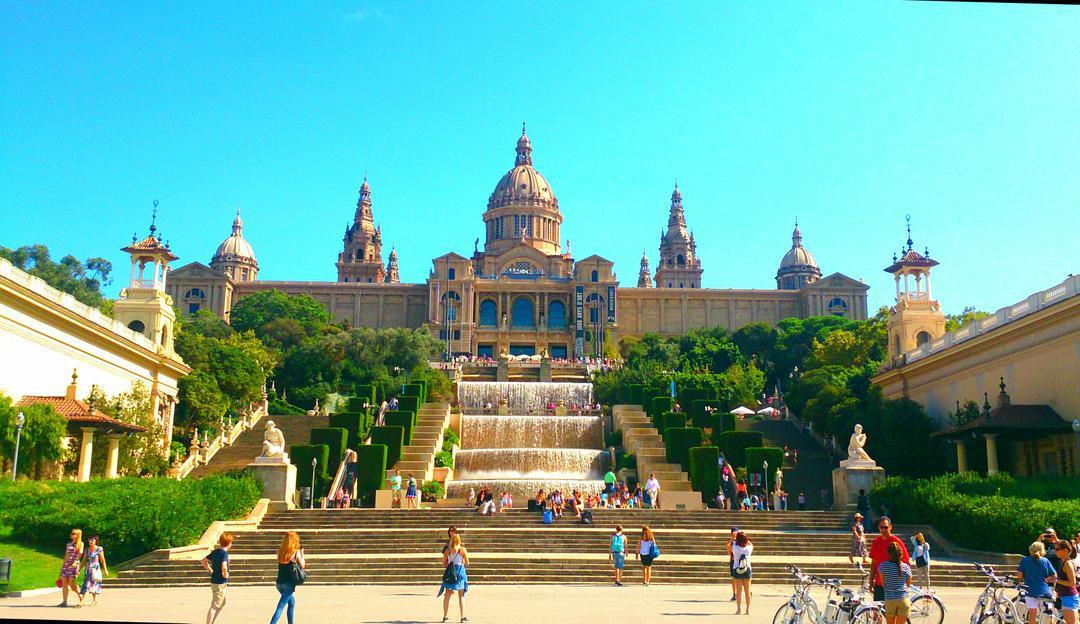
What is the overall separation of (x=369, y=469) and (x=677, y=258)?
114 m

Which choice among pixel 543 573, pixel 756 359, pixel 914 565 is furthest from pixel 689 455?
pixel 756 359

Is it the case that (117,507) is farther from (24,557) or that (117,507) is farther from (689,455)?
(689,455)

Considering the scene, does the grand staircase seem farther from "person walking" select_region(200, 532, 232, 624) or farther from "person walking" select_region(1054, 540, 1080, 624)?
"person walking" select_region(1054, 540, 1080, 624)

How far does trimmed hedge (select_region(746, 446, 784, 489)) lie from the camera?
126 ft

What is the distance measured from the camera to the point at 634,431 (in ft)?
153

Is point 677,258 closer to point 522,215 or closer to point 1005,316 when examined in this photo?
point 522,215

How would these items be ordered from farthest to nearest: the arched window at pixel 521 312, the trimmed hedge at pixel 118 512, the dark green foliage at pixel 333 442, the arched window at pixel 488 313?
the arched window at pixel 521 312
the arched window at pixel 488 313
the dark green foliage at pixel 333 442
the trimmed hedge at pixel 118 512

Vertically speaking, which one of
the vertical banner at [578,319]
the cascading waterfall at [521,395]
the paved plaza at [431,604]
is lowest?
the paved plaza at [431,604]

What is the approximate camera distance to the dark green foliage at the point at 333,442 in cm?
3972

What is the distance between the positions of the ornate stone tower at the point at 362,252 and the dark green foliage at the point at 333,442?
97767mm

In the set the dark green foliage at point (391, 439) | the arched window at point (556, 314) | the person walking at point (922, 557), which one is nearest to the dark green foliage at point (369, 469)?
the dark green foliage at point (391, 439)

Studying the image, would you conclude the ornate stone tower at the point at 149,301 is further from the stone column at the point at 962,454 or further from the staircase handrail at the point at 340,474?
the stone column at the point at 962,454

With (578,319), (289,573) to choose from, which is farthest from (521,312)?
(289,573)

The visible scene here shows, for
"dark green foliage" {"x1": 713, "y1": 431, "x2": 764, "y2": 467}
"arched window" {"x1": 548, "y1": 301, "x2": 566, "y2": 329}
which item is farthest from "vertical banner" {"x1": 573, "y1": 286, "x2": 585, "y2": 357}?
"dark green foliage" {"x1": 713, "y1": 431, "x2": 764, "y2": 467}
